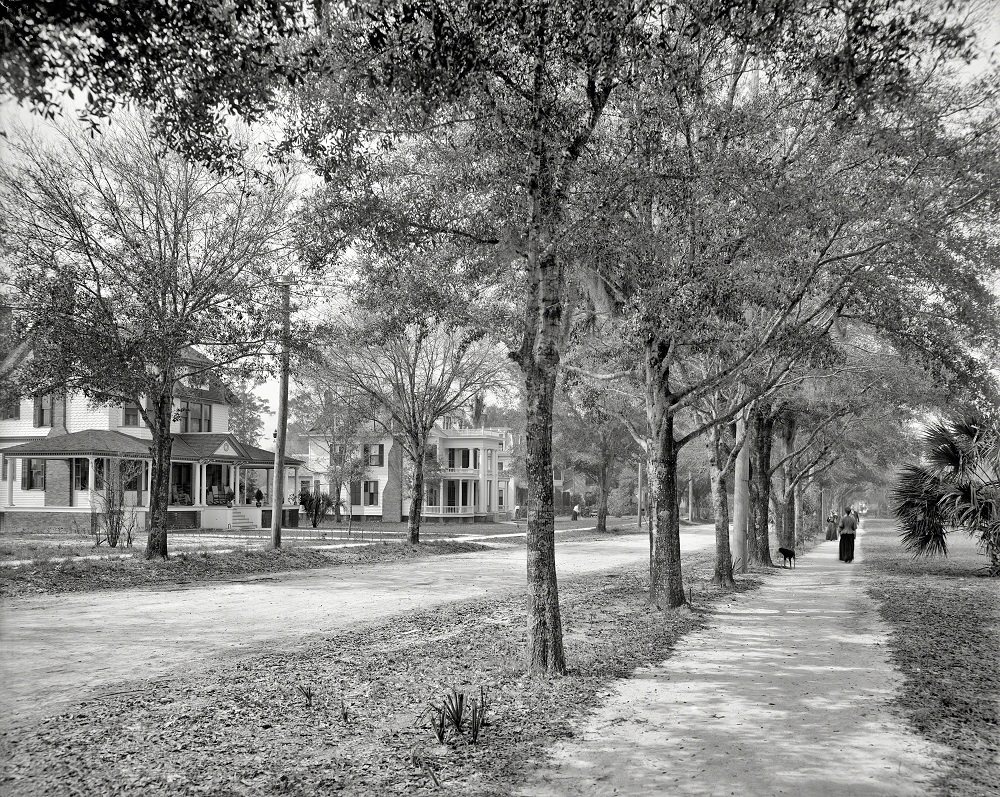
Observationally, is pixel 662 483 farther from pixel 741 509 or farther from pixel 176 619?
pixel 741 509

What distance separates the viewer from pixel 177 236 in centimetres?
1866

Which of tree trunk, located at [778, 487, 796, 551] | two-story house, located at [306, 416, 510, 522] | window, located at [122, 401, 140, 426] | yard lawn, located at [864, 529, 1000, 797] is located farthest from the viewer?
two-story house, located at [306, 416, 510, 522]

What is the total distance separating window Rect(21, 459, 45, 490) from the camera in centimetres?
3584

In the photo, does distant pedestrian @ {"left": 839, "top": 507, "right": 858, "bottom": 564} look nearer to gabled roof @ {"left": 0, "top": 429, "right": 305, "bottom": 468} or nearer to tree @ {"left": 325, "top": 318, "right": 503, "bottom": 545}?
tree @ {"left": 325, "top": 318, "right": 503, "bottom": 545}

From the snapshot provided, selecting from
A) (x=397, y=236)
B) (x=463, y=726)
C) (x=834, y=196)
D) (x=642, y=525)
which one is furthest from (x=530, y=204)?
(x=642, y=525)

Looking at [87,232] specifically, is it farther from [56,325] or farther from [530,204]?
[530,204]

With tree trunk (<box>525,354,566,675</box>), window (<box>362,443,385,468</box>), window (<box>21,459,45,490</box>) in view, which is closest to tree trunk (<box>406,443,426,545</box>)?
window (<box>21,459,45,490</box>)

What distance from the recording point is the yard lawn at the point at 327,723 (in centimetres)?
535

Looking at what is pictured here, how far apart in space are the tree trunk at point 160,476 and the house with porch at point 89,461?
39.6 feet

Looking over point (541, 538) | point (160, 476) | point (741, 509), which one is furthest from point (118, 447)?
point (541, 538)

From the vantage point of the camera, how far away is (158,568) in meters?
18.5

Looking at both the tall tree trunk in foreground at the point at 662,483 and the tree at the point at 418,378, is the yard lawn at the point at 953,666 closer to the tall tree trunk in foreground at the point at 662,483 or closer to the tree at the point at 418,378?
the tall tree trunk in foreground at the point at 662,483

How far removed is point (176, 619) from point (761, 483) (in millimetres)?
17909

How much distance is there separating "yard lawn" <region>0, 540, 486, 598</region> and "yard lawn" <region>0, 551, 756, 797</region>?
316 inches
